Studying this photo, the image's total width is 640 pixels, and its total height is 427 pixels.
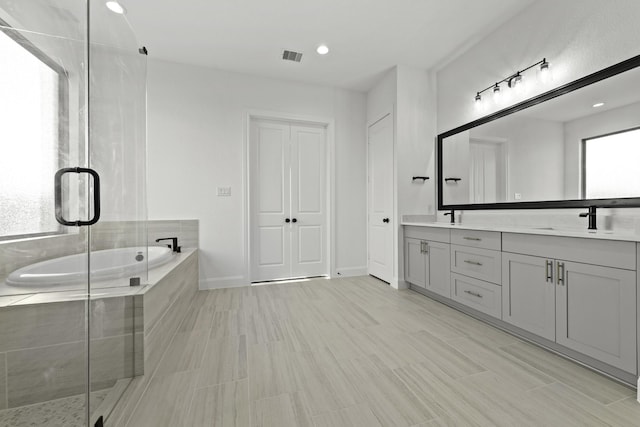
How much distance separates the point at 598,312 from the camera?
4.80ft

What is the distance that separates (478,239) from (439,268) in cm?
55

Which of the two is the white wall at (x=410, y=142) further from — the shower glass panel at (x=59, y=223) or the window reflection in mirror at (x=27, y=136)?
the window reflection in mirror at (x=27, y=136)

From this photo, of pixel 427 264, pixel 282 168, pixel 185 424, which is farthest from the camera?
pixel 282 168

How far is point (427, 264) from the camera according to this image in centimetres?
279

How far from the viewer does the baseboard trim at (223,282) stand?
3.17 meters

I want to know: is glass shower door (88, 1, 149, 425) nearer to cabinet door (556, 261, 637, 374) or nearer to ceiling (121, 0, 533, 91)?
ceiling (121, 0, 533, 91)

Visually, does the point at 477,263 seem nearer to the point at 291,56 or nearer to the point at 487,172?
the point at 487,172

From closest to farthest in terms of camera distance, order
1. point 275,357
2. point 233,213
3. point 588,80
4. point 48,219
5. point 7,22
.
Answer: point 7,22, point 48,219, point 275,357, point 588,80, point 233,213

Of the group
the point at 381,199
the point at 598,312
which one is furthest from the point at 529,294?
the point at 381,199

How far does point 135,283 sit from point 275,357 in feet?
3.15

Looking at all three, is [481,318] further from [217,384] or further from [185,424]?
[185,424]

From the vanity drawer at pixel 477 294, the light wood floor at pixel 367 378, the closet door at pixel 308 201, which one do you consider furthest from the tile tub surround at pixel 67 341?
the vanity drawer at pixel 477 294

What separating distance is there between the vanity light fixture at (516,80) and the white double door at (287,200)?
6.44 ft

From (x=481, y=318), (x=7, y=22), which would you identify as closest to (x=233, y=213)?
(x=7, y=22)
